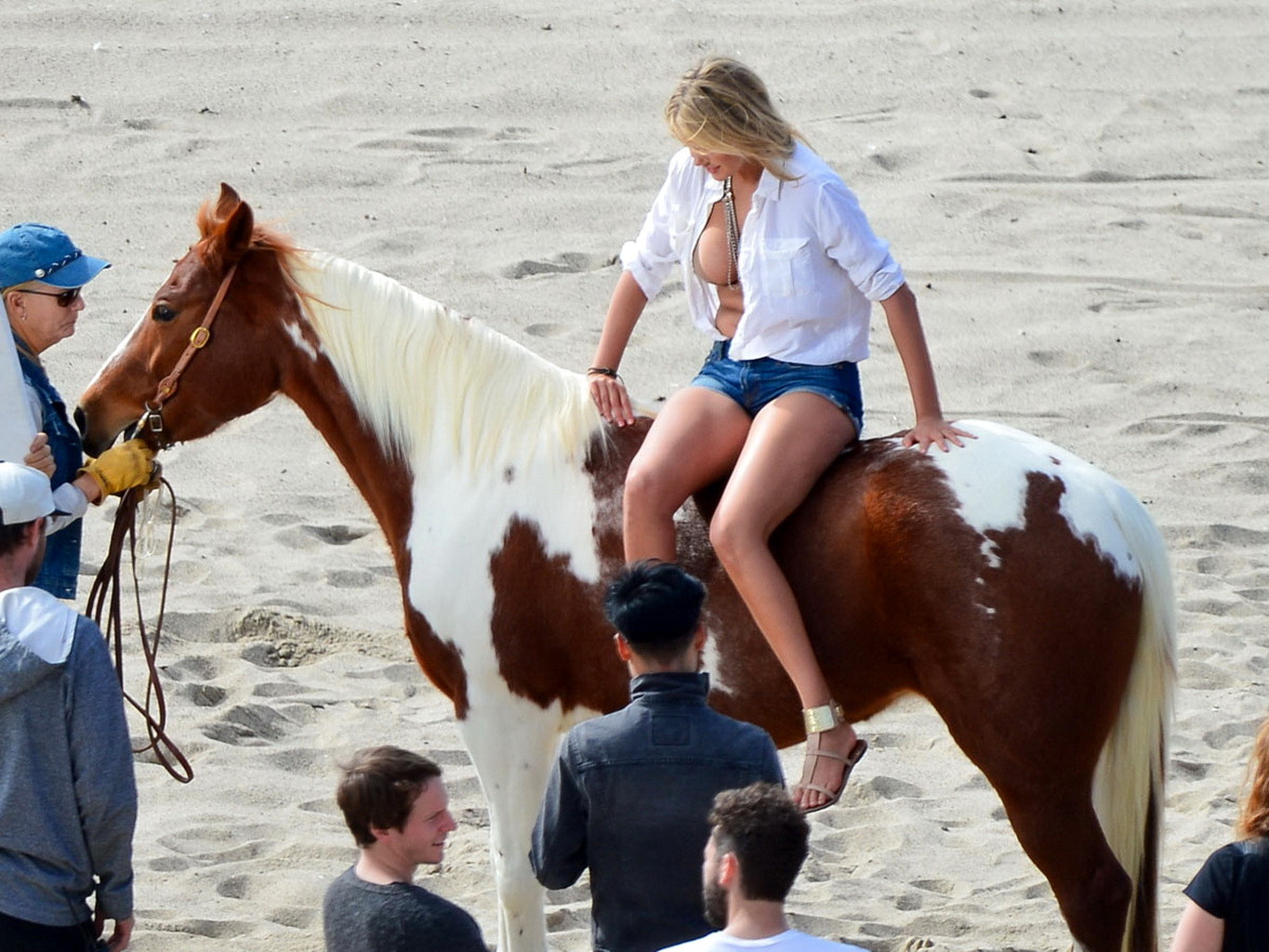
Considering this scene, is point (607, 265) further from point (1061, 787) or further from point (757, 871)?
point (757, 871)

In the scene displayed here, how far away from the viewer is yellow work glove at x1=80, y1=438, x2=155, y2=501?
13.6 feet

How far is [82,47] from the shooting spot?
10672 millimetres

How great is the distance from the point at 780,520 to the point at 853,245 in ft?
2.13

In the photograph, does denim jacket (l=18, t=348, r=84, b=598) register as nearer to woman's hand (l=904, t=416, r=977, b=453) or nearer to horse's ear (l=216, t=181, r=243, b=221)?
horse's ear (l=216, t=181, r=243, b=221)

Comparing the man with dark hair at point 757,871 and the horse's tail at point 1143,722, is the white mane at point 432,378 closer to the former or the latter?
the horse's tail at point 1143,722

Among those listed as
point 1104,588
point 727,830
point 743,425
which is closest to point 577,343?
point 743,425

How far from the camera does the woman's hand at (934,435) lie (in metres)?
3.81

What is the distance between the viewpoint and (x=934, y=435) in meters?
3.84

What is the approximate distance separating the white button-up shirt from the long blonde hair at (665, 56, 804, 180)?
0.39 ft

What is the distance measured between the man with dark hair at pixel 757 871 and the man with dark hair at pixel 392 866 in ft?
1.34

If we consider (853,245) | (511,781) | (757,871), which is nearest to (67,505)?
(511,781)

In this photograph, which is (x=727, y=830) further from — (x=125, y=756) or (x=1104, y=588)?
(x=1104, y=588)

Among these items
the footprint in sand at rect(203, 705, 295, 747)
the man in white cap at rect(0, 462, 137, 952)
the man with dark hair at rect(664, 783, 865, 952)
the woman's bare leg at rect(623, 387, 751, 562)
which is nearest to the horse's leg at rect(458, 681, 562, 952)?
the woman's bare leg at rect(623, 387, 751, 562)

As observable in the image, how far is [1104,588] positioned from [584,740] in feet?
4.53
